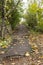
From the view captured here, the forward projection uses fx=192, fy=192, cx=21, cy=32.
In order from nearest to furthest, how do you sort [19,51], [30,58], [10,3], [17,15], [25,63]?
[25,63]
[30,58]
[19,51]
[10,3]
[17,15]

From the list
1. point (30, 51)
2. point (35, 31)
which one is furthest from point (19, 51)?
point (35, 31)

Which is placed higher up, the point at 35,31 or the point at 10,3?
the point at 10,3

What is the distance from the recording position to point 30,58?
550cm

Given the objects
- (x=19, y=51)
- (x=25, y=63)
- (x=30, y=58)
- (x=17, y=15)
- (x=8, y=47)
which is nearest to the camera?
(x=25, y=63)

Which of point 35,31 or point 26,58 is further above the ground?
point 26,58

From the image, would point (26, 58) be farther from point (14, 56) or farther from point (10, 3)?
point (10, 3)

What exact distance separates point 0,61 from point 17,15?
18.3 ft

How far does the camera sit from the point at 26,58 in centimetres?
550

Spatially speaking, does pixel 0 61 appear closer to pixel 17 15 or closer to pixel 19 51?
pixel 19 51

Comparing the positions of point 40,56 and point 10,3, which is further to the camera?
point 10,3

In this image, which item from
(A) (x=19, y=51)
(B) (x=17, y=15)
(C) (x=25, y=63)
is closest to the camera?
(C) (x=25, y=63)

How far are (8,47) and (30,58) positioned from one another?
1317mm

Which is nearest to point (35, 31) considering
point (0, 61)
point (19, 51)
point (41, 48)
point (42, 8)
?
point (42, 8)

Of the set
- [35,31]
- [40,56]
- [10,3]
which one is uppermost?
[10,3]
